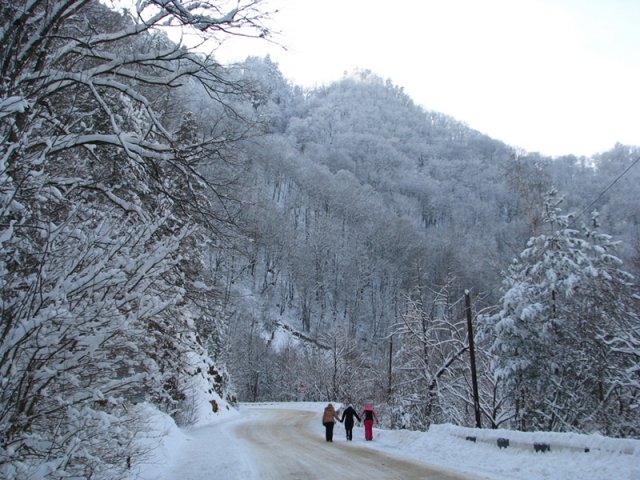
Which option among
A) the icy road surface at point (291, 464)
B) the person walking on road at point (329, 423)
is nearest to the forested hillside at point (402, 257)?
the icy road surface at point (291, 464)

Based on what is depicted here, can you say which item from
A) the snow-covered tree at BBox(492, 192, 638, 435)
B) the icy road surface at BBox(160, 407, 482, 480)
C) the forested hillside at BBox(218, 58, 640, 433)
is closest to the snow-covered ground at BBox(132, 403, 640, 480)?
the icy road surface at BBox(160, 407, 482, 480)

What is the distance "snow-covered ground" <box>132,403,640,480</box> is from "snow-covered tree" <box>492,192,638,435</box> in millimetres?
5247

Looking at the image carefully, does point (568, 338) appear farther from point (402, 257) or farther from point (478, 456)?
point (402, 257)

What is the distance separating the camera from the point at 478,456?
10.2 m

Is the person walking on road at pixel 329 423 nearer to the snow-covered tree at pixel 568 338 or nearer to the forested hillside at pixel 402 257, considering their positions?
the forested hillside at pixel 402 257

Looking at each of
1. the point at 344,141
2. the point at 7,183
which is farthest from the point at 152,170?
the point at 344,141

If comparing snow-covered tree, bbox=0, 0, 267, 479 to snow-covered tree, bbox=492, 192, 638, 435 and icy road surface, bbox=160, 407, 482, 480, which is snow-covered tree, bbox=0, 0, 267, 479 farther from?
snow-covered tree, bbox=492, 192, 638, 435

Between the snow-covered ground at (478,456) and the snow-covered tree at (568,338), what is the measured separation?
5.25 metres

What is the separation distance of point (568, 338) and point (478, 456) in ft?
29.0

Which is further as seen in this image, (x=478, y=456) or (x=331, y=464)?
(x=478, y=456)

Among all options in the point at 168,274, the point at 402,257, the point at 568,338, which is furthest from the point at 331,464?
the point at 402,257

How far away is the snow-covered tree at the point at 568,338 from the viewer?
1536 cm

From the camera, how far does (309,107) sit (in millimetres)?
197750

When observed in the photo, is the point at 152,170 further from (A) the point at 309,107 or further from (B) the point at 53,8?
(A) the point at 309,107
